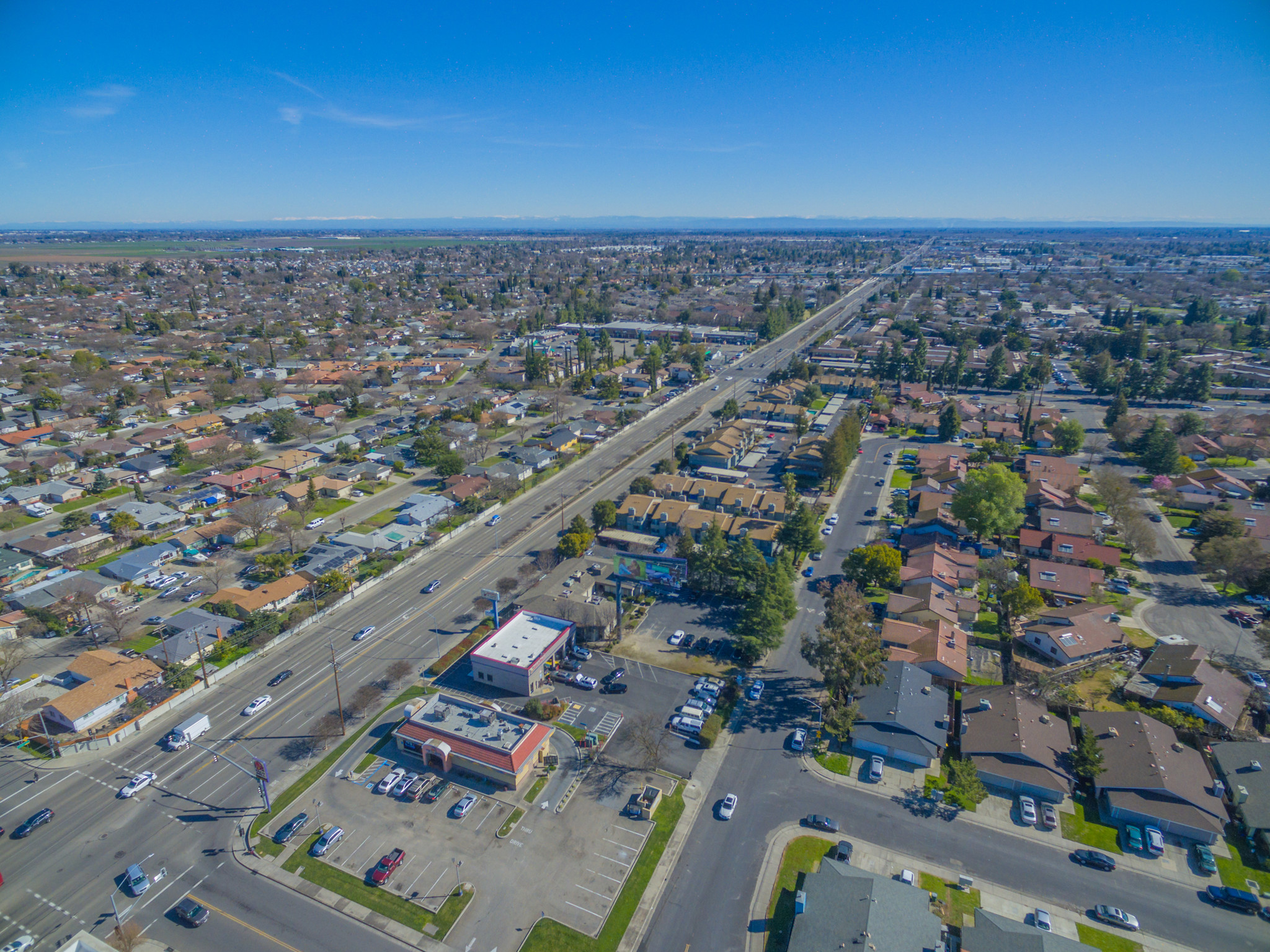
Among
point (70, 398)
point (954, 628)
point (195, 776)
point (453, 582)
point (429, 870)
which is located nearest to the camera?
point (429, 870)

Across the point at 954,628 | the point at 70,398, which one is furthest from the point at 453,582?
the point at 70,398

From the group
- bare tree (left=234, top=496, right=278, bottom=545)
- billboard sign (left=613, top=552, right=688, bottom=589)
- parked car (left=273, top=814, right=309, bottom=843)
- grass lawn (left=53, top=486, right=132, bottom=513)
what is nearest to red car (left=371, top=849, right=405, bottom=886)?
parked car (left=273, top=814, right=309, bottom=843)

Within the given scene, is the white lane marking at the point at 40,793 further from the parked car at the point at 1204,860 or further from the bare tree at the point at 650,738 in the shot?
the parked car at the point at 1204,860

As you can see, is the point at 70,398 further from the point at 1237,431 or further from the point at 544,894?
the point at 1237,431

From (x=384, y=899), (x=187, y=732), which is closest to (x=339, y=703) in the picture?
(x=187, y=732)

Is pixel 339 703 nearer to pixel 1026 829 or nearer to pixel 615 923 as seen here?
pixel 615 923

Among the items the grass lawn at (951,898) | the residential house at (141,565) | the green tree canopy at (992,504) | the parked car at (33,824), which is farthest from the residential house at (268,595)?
the green tree canopy at (992,504)
